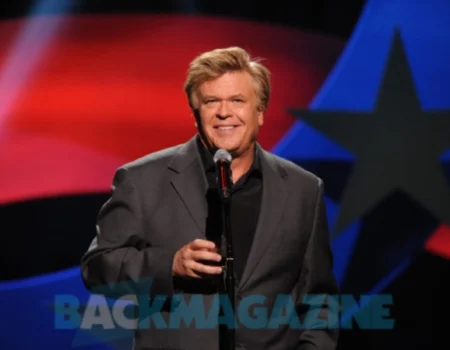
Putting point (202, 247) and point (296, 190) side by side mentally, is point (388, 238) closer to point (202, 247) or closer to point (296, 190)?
point (296, 190)

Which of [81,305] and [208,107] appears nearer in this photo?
[208,107]

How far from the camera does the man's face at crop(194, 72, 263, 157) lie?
2.06 metres

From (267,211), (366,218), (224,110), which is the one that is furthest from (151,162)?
(366,218)

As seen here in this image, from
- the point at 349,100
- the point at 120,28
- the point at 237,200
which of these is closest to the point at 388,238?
the point at 349,100

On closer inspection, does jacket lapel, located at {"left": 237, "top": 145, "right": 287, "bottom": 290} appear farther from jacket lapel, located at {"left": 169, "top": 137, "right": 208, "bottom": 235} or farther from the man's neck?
jacket lapel, located at {"left": 169, "top": 137, "right": 208, "bottom": 235}

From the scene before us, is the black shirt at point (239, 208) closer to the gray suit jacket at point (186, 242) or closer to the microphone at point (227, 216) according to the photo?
the gray suit jacket at point (186, 242)

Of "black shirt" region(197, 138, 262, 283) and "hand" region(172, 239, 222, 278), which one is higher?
"black shirt" region(197, 138, 262, 283)

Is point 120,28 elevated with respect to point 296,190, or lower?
elevated

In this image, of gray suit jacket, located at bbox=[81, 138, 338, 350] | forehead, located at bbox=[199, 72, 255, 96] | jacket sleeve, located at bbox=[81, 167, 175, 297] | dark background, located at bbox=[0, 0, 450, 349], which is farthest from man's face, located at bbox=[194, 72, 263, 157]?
dark background, located at bbox=[0, 0, 450, 349]

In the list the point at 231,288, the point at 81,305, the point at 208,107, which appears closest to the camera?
the point at 231,288

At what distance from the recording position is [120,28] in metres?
3.07

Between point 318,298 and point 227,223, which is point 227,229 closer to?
point 227,223

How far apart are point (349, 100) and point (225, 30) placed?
672mm

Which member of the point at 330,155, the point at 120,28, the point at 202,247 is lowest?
the point at 202,247
